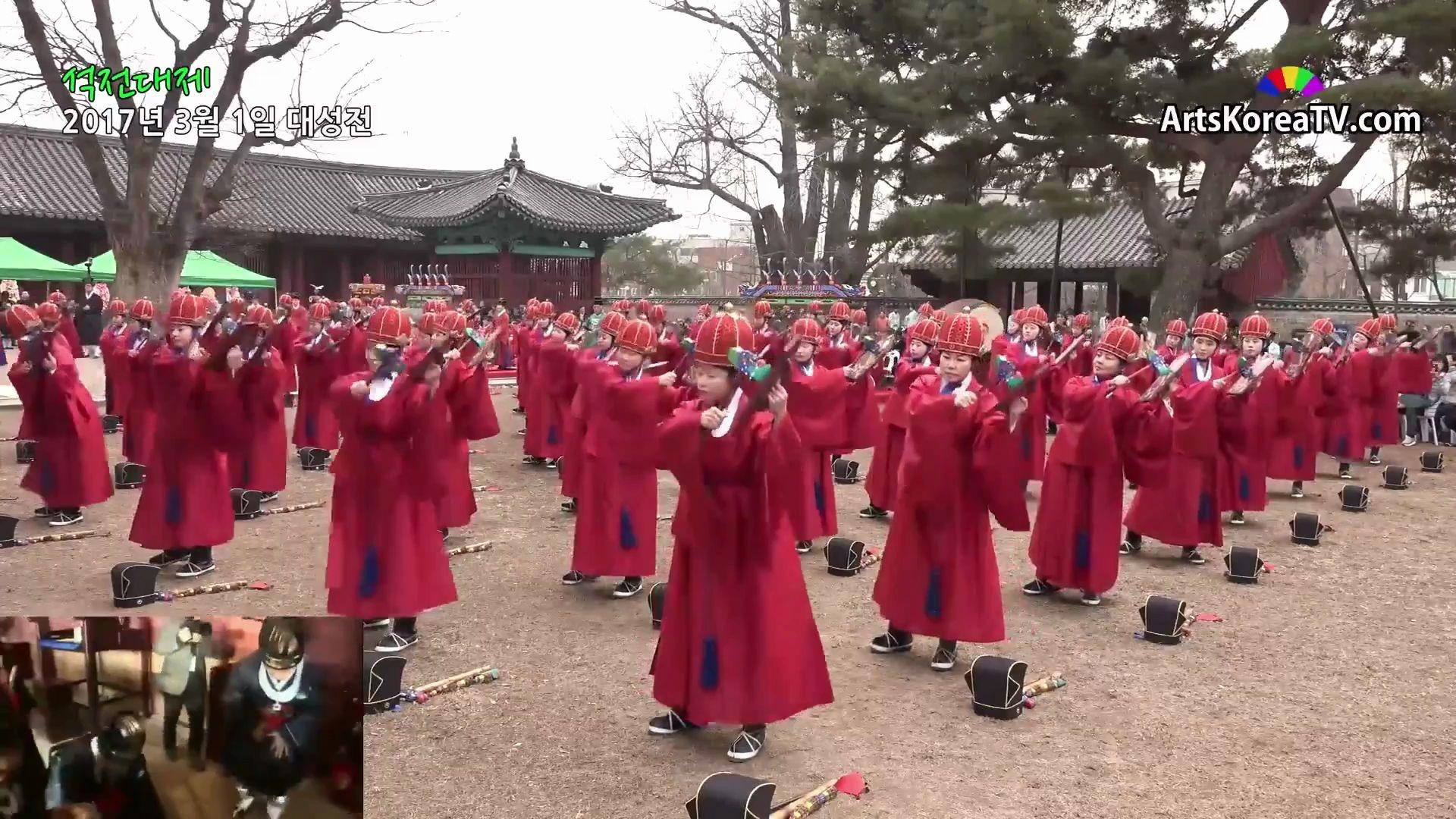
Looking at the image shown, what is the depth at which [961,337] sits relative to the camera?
18.7 ft

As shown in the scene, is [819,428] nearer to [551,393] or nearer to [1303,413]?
[551,393]

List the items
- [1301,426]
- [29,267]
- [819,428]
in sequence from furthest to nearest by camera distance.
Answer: [29,267] → [1301,426] → [819,428]

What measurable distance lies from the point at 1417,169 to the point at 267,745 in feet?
66.2

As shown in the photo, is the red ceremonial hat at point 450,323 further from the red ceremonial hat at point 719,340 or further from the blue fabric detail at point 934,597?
the blue fabric detail at point 934,597

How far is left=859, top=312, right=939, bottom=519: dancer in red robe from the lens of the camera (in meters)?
8.66

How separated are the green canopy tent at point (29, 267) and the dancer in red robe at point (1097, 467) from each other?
2210 cm

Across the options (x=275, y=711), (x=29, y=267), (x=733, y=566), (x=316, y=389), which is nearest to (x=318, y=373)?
(x=316, y=389)

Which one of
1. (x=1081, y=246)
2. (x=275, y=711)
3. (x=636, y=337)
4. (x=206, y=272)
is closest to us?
(x=275, y=711)

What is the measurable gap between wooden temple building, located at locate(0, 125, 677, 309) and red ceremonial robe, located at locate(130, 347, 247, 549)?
18.6 meters

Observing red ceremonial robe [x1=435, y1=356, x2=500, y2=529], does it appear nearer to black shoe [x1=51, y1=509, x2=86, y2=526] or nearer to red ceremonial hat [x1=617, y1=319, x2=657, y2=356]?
red ceremonial hat [x1=617, y1=319, x2=657, y2=356]

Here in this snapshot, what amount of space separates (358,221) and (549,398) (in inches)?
841

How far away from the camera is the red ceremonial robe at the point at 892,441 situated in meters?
8.85

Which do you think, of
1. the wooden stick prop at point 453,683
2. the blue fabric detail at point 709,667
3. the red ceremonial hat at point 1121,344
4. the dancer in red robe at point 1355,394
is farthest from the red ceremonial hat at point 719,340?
the dancer in red robe at point 1355,394
